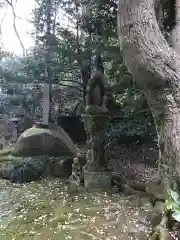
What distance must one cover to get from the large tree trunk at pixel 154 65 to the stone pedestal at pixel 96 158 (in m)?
2.03

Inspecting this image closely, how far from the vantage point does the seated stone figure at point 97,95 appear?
4.01 meters

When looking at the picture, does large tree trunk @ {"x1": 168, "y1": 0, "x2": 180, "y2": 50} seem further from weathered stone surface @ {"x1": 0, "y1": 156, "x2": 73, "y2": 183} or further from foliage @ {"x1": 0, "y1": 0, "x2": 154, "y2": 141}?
weathered stone surface @ {"x1": 0, "y1": 156, "x2": 73, "y2": 183}

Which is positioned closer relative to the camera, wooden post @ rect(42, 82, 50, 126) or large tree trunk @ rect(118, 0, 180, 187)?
large tree trunk @ rect(118, 0, 180, 187)

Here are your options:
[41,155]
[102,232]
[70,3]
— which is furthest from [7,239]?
[70,3]

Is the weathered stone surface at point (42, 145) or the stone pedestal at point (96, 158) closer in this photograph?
the stone pedestal at point (96, 158)

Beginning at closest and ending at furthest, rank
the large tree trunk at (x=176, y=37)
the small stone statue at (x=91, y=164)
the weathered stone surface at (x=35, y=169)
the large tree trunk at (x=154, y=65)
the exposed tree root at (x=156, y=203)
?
the large tree trunk at (x=154, y=65)
the exposed tree root at (x=156, y=203)
the large tree trunk at (x=176, y=37)
the small stone statue at (x=91, y=164)
the weathered stone surface at (x=35, y=169)

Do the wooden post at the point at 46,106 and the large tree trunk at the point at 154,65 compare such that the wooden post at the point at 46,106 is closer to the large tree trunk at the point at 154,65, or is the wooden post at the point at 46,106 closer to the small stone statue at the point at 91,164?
the small stone statue at the point at 91,164

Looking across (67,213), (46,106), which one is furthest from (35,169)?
(46,106)

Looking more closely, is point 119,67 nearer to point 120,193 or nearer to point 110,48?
point 110,48

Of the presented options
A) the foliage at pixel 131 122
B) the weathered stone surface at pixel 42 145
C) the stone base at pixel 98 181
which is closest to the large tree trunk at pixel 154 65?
the stone base at pixel 98 181

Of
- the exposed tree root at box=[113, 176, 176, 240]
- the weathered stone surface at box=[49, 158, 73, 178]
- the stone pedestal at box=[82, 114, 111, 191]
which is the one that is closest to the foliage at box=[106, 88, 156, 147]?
the stone pedestal at box=[82, 114, 111, 191]

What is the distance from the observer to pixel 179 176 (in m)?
2.01

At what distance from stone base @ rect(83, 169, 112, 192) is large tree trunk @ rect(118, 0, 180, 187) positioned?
209cm

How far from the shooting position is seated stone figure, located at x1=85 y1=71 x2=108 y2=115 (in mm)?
4012
